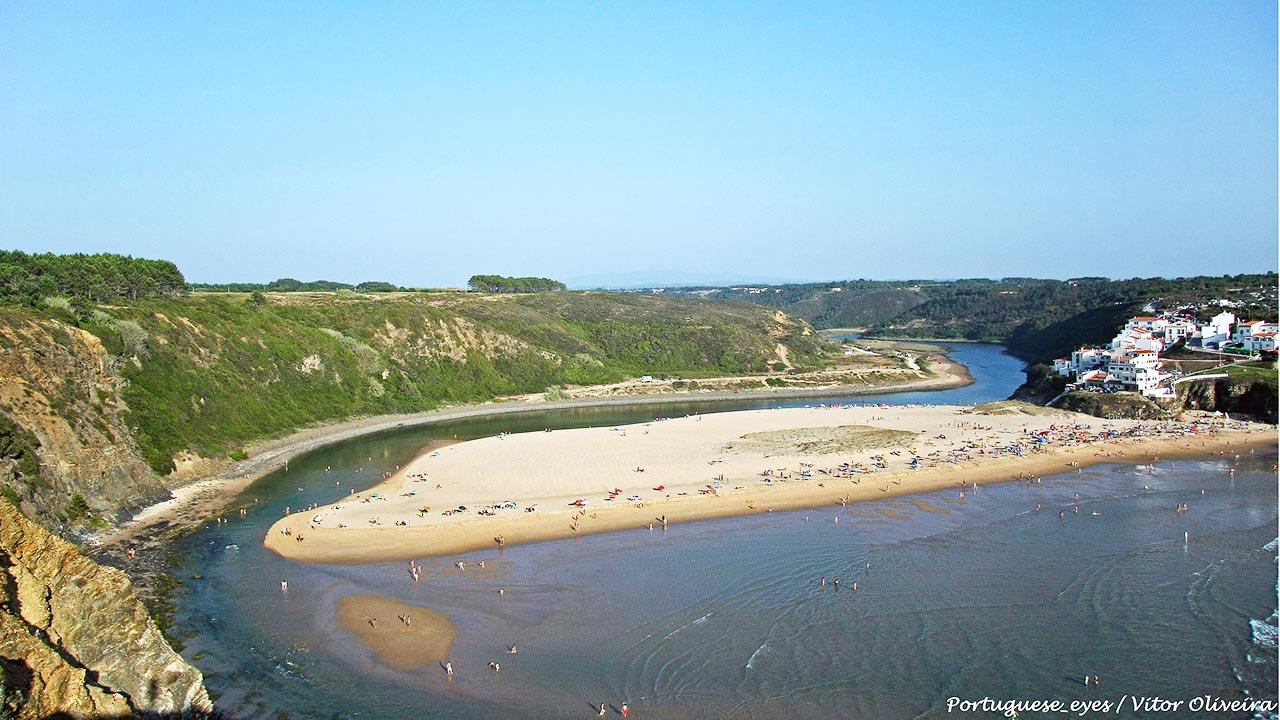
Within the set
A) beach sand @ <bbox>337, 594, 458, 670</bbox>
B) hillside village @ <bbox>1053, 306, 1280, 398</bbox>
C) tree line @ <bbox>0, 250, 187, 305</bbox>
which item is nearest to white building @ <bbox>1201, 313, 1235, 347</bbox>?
hillside village @ <bbox>1053, 306, 1280, 398</bbox>

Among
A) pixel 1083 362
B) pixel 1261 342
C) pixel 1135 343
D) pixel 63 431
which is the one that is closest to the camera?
pixel 63 431

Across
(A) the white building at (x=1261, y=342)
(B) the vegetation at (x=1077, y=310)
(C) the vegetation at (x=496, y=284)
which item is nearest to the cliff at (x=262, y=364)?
(C) the vegetation at (x=496, y=284)

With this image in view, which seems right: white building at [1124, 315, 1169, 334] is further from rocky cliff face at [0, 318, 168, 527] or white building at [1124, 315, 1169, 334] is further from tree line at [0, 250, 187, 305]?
tree line at [0, 250, 187, 305]

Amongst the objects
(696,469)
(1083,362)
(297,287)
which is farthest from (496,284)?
(696,469)

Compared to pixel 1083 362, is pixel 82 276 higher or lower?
higher

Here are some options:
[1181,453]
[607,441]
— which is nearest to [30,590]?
[607,441]

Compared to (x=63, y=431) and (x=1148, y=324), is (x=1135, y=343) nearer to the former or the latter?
(x=1148, y=324)

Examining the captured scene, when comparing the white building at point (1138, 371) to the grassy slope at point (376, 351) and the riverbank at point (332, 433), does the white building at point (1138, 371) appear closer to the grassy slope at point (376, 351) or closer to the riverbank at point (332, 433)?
the riverbank at point (332, 433)
